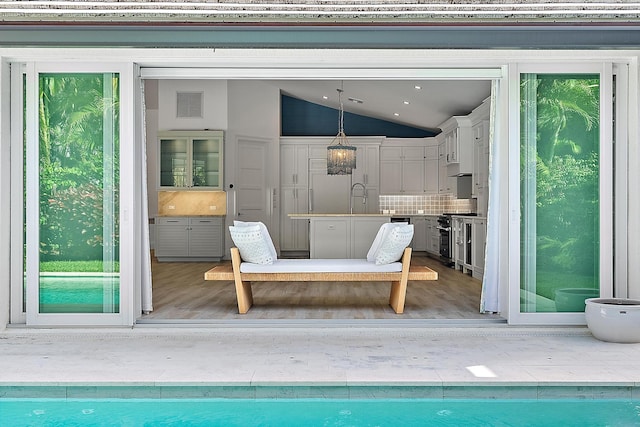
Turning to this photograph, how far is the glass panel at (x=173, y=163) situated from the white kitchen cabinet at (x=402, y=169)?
4160 mm

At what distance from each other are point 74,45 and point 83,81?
73 centimetres

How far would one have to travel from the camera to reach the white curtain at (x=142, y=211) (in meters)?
5.94

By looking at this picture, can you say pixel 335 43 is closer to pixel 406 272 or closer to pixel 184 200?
pixel 406 272

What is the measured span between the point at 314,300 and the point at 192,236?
5582 millimetres

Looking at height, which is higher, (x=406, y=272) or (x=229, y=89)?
(x=229, y=89)

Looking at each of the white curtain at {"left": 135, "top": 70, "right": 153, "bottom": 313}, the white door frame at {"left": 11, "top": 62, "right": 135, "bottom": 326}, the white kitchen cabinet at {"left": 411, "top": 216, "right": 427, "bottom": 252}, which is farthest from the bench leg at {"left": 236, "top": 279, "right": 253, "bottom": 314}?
the white kitchen cabinet at {"left": 411, "top": 216, "right": 427, "bottom": 252}

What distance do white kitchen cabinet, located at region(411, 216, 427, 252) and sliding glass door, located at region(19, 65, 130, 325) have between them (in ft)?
28.6

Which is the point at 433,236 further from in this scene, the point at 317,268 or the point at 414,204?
the point at 317,268

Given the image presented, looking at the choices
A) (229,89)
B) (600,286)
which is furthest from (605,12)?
(229,89)

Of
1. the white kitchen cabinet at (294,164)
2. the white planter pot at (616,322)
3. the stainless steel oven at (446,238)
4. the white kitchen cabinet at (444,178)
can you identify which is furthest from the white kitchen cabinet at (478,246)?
the white kitchen cabinet at (294,164)

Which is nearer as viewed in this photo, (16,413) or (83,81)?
(16,413)

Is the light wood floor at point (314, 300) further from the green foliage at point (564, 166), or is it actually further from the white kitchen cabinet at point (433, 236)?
the white kitchen cabinet at point (433, 236)

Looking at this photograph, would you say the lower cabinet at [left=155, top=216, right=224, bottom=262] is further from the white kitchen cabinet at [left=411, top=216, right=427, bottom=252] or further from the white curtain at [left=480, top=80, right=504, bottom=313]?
the white curtain at [left=480, top=80, right=504, bottom=313]

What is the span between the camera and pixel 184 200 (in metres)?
12.7
